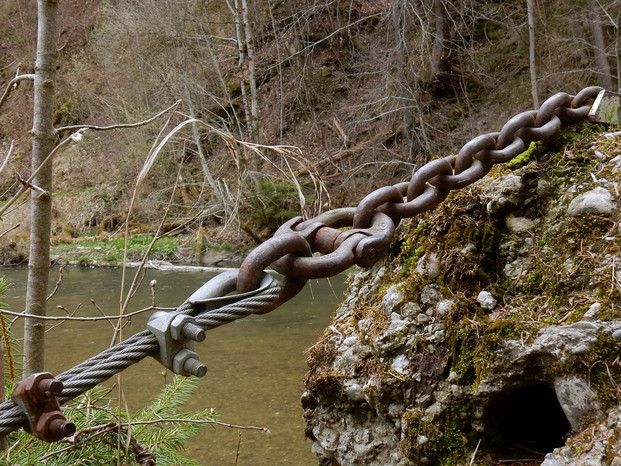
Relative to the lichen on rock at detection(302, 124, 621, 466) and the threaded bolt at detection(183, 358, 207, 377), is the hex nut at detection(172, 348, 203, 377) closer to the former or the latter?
the threaded bolt at detection(183, 358, 207, 377)

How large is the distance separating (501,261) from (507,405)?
20.0 inches

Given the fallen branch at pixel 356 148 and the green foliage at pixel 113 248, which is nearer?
the fallen branch at pixel 356 148

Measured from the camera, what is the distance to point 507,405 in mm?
1978

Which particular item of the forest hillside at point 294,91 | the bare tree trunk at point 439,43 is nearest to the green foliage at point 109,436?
the forest hillside at point 294,91

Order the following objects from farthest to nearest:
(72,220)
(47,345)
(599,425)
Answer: (72,220) < (47,345) < (599,425)

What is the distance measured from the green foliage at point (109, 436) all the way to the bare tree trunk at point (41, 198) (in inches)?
12.6

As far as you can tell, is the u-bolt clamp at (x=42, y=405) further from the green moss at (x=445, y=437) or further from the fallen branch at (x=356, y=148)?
the fallen branch at (x=356, y=148)

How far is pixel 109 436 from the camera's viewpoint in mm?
1810

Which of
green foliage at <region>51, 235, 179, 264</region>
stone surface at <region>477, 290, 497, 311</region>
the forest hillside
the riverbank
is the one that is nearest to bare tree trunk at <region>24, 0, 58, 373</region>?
stone surface at <region>477, 290, 497, 311</region>

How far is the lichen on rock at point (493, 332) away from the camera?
169 centimetres

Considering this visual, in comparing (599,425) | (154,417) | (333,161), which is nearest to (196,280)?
(333,161)

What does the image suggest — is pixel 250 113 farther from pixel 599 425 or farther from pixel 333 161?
pixel 599 425

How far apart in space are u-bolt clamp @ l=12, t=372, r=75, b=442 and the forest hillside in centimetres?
920

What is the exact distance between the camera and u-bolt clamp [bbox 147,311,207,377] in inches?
44.1
